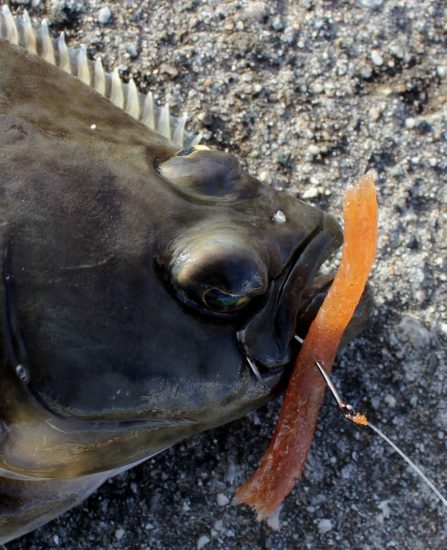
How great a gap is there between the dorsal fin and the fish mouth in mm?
1163

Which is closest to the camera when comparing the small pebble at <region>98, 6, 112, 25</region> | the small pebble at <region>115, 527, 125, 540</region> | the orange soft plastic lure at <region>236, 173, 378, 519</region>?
the orange soft plastic lure at <region>236, 173, 378, 519</region>

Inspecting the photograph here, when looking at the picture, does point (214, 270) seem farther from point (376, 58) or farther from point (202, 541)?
point (376, 58)

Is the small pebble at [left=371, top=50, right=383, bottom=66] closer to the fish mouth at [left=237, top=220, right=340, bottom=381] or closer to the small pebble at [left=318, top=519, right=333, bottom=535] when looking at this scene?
the fish mouth at [left=237, top=220, right=340, bottom=381]

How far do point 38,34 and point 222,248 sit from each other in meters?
1.89

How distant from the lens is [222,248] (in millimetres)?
2695

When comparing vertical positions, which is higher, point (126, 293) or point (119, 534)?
point (126, 293)

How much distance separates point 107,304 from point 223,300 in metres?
0.42

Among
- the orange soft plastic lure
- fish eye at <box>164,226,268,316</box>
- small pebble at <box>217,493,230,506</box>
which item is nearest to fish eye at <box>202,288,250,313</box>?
fish eye at <box>164,226,268,316</box>

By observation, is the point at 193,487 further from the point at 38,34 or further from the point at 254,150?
the point at 38,34

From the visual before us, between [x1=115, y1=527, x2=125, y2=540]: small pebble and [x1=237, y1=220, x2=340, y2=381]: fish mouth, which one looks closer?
[x1=237, y1=220, x2=340, y2=381]: fish mouth

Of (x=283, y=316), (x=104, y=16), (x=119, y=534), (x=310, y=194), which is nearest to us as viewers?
(x=283, y=316)

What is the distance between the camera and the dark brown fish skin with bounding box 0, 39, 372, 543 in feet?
8.64

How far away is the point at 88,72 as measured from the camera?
3.85 m

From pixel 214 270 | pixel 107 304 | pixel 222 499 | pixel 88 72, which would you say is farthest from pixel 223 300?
pixel 88 72
